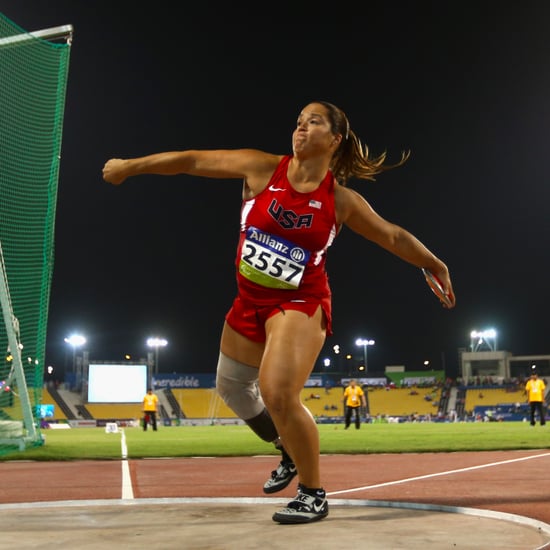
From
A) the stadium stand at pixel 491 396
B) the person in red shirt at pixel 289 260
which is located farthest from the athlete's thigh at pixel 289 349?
the stadium stand at pixel 491 396

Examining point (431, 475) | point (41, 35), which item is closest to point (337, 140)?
point (431, 475)

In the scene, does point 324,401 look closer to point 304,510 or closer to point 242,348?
point 242,348

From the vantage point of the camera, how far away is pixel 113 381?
50125 millimetres

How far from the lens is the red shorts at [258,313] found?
4.30 m

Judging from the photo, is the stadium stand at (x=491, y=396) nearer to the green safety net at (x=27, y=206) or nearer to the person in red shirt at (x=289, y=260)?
the green safety net at (x=27, y=206)

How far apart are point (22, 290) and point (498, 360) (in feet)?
239

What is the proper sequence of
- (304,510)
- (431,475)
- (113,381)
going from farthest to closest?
1. (113,381)
2. (431,475)
3. (304,510)

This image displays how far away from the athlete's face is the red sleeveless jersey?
0.62 feet

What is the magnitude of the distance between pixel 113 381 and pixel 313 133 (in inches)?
1876

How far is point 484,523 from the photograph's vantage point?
400cm

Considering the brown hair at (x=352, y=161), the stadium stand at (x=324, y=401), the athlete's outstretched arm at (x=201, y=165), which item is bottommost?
the stadium stand at (x=324, y=401)

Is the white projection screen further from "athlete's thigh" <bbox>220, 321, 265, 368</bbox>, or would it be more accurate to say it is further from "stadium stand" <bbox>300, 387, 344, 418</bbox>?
"athlete's thigh" <bbox>220, 321, 265, 368</bbox>

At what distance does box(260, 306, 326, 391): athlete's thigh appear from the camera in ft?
13.4

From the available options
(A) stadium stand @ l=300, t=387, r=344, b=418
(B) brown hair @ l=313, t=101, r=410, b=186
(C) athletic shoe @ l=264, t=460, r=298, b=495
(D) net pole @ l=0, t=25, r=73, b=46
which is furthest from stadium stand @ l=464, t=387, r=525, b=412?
(B) brown hair @ l=313, t=101, r=410, b=186
